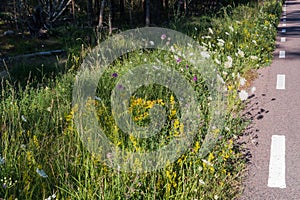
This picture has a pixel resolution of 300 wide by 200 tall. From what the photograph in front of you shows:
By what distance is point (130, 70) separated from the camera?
578 centimetres

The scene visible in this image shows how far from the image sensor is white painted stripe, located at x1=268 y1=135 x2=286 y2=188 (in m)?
3.56

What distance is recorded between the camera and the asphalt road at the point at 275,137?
348cm

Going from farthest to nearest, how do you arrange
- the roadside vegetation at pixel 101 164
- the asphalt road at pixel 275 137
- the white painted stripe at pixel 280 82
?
the white painted stripe at pixel 280 82
the asphalt road at pixel 275 137
the roadside vegetation at pixel 101 164

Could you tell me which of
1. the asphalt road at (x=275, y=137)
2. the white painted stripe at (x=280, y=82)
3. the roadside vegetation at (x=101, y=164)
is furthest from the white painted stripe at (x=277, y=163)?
the white painted stripe at (x=280, y=82)

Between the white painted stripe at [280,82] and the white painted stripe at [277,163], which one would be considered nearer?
the white painted stripe at [277,163]

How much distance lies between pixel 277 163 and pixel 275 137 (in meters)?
0.73

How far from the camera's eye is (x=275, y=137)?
4598mm

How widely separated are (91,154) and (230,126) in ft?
6.00

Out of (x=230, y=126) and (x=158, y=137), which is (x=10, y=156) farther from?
(x=230, y=126)

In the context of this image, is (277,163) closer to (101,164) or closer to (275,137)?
(275,137)

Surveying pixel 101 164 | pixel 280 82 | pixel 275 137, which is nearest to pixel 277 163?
pixel 275 137

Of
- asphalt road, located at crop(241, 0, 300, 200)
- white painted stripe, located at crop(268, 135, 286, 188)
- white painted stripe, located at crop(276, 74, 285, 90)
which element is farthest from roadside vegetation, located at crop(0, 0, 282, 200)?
white painted stripe, located at crop(276, 74, 285, 90)

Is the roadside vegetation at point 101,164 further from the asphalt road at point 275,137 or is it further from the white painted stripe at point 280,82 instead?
the white painted stripe at point 280,82

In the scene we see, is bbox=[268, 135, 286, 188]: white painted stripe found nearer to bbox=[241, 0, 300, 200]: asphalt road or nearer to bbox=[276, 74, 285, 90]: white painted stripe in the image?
bbox=[241, 0, 300, 200]: asphalt road
